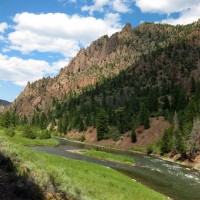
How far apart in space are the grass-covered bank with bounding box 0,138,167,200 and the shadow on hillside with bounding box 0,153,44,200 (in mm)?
767

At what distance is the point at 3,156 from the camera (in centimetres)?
1881

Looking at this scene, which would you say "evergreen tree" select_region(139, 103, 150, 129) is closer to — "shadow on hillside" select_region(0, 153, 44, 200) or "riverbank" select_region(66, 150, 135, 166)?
"riverbank" select_region(66, 150, 135, 166)

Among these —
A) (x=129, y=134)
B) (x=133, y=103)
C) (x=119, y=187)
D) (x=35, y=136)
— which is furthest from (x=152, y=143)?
(x=119, y=187)

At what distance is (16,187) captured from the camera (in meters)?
14.4

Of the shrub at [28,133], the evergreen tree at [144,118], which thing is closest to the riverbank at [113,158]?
the shrub at [28,133]

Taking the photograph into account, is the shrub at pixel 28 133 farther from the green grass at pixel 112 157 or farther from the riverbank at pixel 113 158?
the green grass at pixel 112 157

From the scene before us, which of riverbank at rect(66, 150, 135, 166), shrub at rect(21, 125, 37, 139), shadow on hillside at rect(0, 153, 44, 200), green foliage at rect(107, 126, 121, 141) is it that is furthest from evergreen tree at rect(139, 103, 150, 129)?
shadow on hillside at rect(0, 153, 44, 200)

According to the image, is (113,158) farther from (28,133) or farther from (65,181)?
(65,181)

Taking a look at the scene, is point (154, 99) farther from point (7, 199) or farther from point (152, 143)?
point (7, 199)

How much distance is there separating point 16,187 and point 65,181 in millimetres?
7222

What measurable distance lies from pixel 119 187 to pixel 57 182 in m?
19.3

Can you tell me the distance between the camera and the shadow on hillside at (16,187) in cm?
1341

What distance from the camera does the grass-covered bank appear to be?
59.7ft

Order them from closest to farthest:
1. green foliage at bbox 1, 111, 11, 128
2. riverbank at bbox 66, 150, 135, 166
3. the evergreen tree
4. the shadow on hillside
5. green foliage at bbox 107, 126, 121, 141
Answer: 1. the shadow on hillside
2. riverbank at bbox 66, 150, 135, 166
3. the evergreen tree
4. green foliage at bbox 107, 126, 121, 141
5. green foliage at bbox 1, 111, 11, 128
